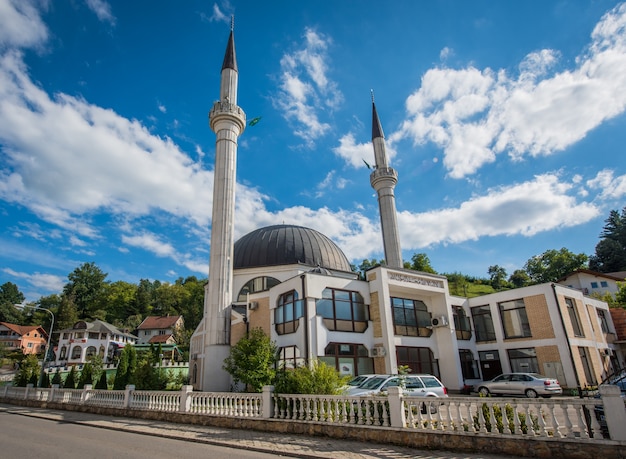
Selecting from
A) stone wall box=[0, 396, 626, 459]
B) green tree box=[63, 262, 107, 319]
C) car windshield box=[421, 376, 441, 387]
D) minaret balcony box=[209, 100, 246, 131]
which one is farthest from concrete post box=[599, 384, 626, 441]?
green tree box=[63, 262, 107, 319]

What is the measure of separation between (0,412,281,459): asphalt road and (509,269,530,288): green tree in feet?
225

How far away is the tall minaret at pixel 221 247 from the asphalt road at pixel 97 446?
10.3 m

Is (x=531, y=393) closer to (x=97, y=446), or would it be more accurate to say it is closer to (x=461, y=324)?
(x=461, y=324)

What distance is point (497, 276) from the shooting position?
76312 millimetres

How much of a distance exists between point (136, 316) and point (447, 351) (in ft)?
224

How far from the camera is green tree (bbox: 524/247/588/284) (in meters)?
59.2

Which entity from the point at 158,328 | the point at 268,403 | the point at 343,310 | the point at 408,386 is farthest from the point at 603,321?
the point at 158,328

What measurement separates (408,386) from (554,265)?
2356 inches

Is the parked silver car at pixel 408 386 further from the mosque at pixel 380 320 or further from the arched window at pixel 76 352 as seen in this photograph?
the arched window at pixel 76 352

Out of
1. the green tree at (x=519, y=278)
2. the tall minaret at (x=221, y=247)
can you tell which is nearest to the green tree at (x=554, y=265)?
the green tree at (x=519, y=278)

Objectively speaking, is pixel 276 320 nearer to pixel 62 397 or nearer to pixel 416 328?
pixel 416 328

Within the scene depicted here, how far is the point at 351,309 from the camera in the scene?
19.7m

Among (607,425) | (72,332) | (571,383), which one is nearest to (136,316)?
(72,332)

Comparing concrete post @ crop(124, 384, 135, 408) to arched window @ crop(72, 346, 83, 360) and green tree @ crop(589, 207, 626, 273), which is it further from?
green tree @ crop(589, 207, 626, 273)
